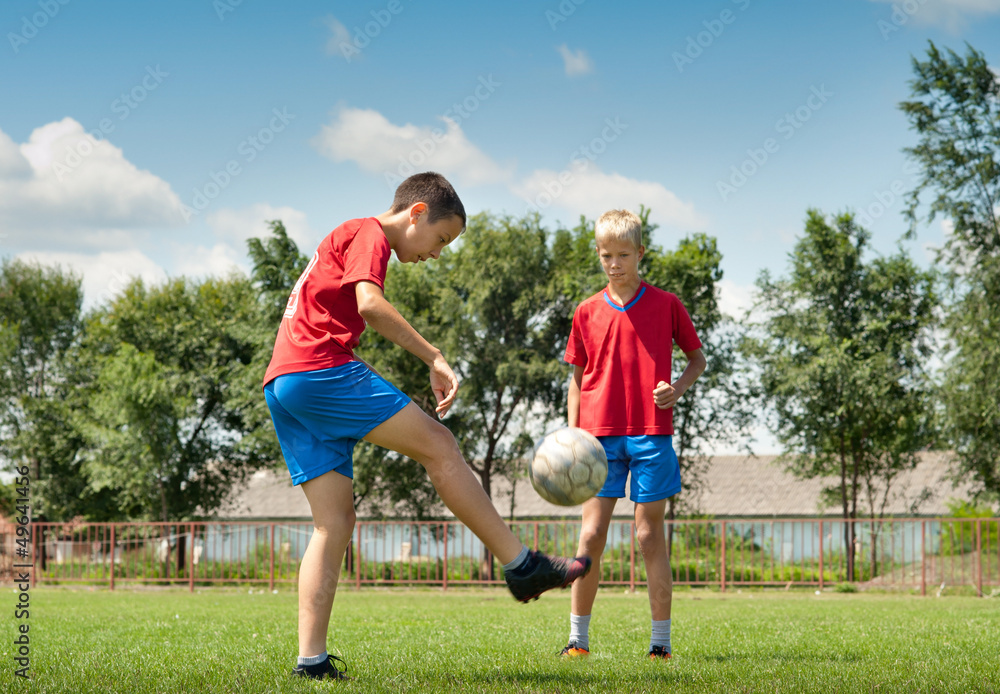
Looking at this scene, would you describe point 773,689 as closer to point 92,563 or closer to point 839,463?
point 92,563

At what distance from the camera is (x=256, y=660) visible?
4.26 m

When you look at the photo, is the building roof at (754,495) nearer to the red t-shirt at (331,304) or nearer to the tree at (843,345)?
the tree at (843,345)

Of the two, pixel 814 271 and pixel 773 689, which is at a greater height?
pixel 814 271

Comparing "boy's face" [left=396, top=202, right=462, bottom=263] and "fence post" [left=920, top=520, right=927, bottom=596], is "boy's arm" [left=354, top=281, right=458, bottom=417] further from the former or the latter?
"fence post" [left=920, top=520, right=927, bottom=596]

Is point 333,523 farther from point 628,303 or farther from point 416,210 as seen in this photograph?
point 628,303

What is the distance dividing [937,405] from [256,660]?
23.7 meters

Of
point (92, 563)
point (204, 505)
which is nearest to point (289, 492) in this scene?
point (204, 505)

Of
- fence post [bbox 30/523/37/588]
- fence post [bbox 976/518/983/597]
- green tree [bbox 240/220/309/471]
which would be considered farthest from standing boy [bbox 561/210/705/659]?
green tree [bbox 240/220/309/471]

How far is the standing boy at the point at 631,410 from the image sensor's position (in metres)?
4.77

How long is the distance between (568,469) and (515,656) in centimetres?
114

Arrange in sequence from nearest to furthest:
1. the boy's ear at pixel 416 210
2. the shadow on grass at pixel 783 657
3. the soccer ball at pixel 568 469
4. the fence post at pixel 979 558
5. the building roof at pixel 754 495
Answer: the boy's ear at pixel 416 210 → the soccer ball at pixel 568 469 → the shadow on grass at pixel 783 657 → the fence post at pixel 979 558 → the building roof at pixel 754 495

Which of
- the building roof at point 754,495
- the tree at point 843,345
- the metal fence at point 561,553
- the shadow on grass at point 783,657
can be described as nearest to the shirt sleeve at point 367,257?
the shadow on grass at point 783,657

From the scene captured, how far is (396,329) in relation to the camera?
346 centimetres

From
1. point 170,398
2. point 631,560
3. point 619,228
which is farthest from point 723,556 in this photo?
point 170,398
